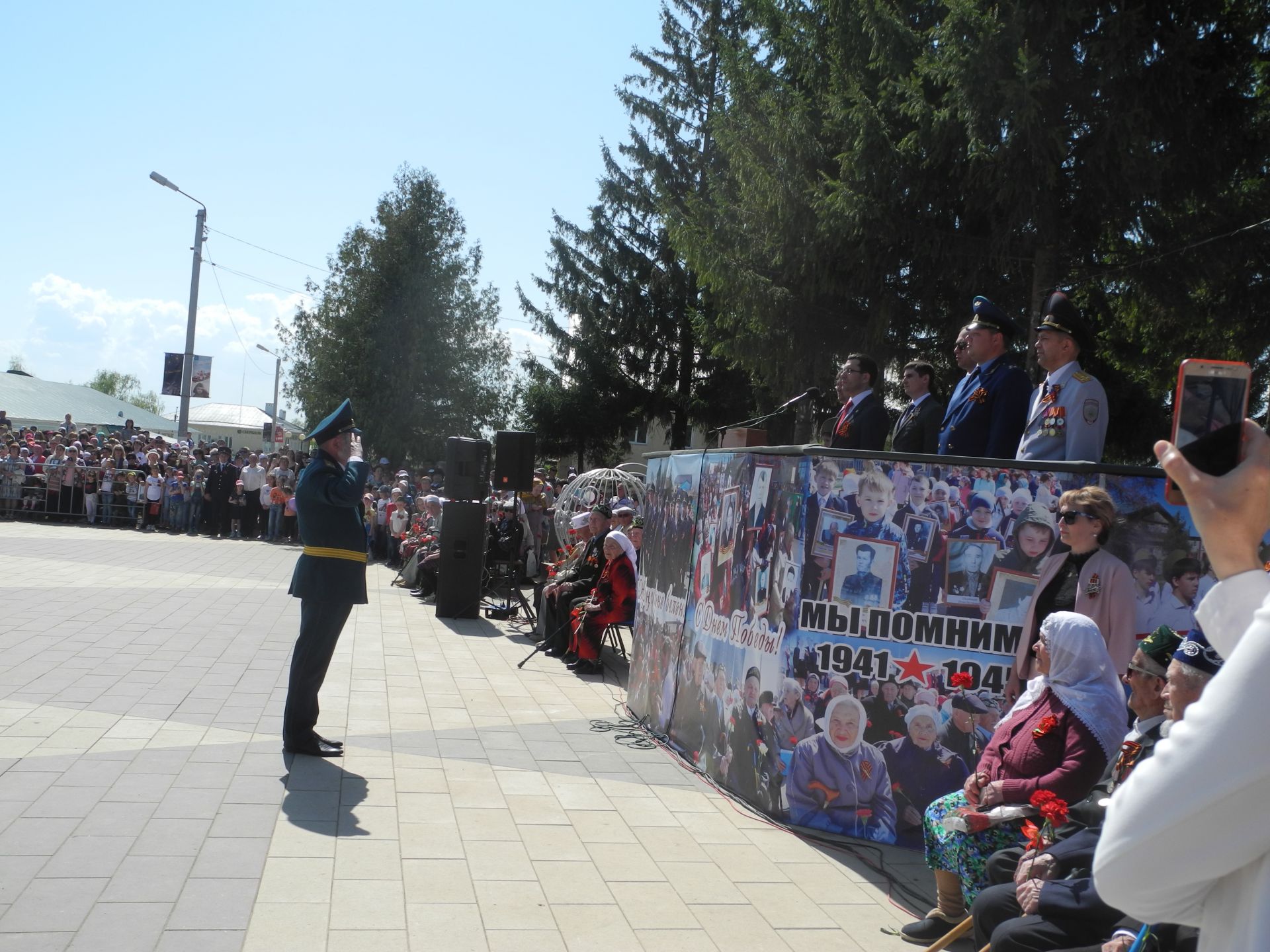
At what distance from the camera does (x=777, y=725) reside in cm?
588

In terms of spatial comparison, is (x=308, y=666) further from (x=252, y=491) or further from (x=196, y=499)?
(x=196, y=499)

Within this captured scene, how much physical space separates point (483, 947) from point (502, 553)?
1164cm

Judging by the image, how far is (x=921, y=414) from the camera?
22.9ft

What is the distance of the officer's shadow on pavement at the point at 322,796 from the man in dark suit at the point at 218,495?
18.0m

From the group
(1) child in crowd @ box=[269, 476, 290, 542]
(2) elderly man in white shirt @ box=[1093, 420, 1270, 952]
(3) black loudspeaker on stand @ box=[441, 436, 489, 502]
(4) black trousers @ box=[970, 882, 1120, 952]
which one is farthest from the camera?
(1) child in crowd @ box=[269, 476, 290, 542]

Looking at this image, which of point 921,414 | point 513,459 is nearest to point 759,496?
point 921,414

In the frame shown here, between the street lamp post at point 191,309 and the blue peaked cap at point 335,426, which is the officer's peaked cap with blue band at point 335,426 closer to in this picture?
the blue peaked cap at point 335,426

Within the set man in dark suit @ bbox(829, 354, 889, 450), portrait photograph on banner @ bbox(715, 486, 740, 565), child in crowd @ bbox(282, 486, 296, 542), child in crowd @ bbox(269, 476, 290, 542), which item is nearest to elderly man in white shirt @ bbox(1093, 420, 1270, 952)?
portrait photograph on banner @ bbox(715, 486, 740, 565)

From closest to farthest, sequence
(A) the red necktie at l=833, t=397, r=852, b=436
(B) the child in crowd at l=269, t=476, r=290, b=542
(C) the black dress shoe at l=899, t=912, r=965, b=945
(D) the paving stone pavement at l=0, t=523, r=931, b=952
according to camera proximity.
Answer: (D) the paving stone pavement at l=0, t=523, r=931, b=952
(C) the black dress shoe at l=899, t=912, r=965, b=945
(A) the red necktie at l=833, t=397, r=852, b=436
(B) the child in crowd at l=269, t=476, r=290, b=542

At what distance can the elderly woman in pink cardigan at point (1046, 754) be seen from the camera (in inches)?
169

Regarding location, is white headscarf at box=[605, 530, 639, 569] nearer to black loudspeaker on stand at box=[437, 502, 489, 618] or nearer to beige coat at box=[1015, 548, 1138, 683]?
black loudspeaker on stand at box=[437, 502, 489, 618]

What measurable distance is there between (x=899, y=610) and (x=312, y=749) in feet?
12.4

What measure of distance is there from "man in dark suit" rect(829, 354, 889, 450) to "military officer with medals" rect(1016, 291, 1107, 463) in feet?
3.63

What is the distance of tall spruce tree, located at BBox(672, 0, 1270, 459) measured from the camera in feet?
37.6
